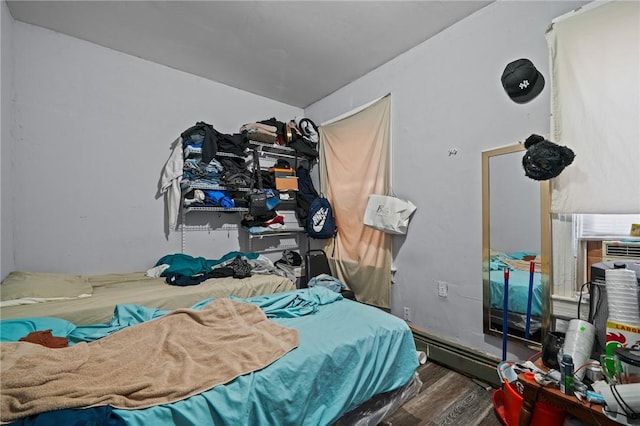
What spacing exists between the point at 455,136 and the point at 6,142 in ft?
11.2

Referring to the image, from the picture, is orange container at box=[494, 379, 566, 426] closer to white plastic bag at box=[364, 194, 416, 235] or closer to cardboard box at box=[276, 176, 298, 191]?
white plastic bag at box=[364, 194, 416, 235]

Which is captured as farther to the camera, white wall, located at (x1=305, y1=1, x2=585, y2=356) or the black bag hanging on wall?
the black bag hanging on wall

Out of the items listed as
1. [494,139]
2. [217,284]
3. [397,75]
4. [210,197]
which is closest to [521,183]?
[494,139]

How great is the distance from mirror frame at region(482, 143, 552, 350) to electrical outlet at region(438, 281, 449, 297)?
29 centimetres

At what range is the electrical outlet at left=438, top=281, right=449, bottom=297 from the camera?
2250 mm

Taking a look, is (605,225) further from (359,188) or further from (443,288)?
(359,188)

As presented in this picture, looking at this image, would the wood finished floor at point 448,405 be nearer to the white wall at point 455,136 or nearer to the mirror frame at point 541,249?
the white wall at point 455,136

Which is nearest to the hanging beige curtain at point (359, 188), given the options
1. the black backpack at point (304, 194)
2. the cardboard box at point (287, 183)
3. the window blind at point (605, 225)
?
the black backpack at point (304, 194)

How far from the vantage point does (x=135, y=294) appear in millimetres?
1996

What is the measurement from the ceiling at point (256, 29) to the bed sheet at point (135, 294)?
213 cm

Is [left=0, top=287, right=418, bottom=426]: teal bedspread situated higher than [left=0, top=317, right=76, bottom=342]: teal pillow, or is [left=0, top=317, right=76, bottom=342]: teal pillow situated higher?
[left=0, top=317, right=76, bottom=342]: teal pillow

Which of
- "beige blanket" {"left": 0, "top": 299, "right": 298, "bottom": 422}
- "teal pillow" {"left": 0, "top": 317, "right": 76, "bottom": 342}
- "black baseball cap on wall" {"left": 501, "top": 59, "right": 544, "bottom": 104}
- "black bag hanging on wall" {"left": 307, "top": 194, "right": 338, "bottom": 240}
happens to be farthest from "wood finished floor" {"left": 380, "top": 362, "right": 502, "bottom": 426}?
"black baseball cap on wall" {"left": 501, "top": 59, "right": 544, "bottom": 104}

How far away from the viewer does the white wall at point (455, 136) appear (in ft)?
6.16

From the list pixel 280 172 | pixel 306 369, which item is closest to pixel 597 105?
pixel 306 369
